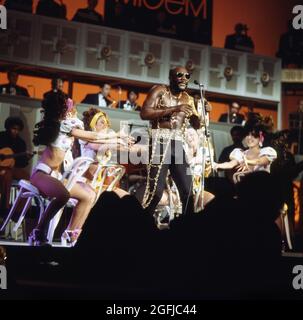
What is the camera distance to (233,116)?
36.4 feet

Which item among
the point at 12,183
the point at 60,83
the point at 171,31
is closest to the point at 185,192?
the point at 12,183

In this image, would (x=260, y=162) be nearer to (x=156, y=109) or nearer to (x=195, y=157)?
(x=195, y=157)

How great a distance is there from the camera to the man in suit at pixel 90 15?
10.4m

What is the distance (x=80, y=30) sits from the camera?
1024 cm

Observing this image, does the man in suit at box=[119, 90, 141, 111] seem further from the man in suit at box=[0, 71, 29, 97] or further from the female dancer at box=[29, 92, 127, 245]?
the female dancer at box=[29, 92, 127, 245]

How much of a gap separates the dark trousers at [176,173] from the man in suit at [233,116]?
4788mm

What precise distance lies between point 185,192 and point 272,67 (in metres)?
6.40

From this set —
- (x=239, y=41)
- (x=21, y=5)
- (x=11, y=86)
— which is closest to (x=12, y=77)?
(x=11, y=86)

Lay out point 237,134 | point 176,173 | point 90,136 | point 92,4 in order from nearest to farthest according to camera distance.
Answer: point 90,136, point 176,173, point 237,134, point 92,4

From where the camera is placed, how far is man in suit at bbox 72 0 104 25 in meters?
10.4

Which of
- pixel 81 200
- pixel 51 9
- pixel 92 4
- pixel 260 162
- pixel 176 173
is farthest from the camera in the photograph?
pixel 92 4

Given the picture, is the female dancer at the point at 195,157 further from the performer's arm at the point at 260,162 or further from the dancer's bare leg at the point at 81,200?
the dancer's bare leg at the point at 81,200

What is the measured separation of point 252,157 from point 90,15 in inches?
162
